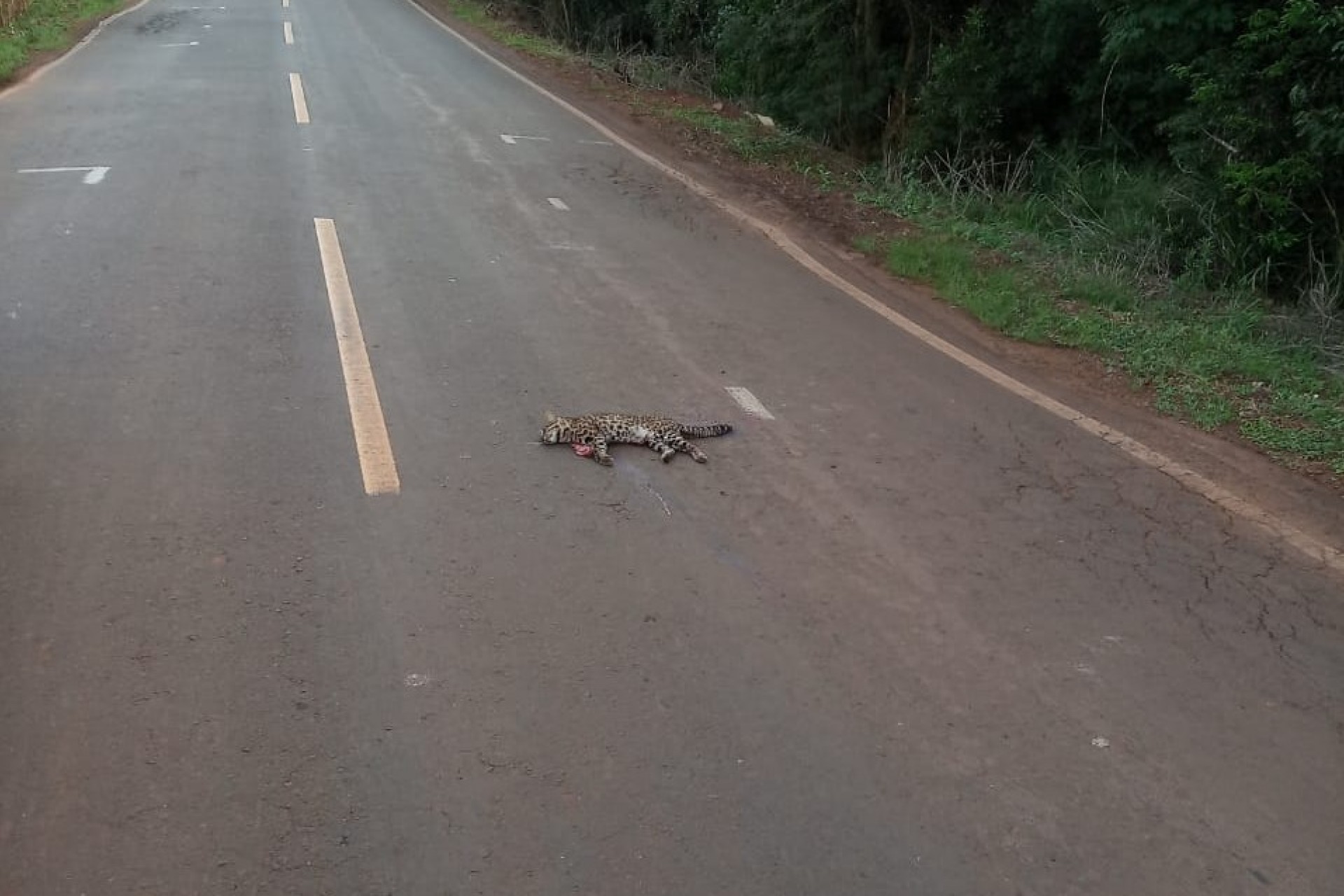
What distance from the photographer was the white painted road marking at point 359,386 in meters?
5.70

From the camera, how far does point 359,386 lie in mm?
6730

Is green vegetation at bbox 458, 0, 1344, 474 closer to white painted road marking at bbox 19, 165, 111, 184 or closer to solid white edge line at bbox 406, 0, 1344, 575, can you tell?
solid white edge line at bbox 406, 0, 1344, 575

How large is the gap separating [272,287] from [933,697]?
5.90 metres

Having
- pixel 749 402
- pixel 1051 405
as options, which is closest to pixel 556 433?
pixel 749 402

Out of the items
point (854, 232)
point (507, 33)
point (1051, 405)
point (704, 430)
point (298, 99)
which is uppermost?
point (704, 430)

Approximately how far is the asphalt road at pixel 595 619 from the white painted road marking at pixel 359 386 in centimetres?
4

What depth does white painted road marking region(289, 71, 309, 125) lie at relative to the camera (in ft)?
48.6

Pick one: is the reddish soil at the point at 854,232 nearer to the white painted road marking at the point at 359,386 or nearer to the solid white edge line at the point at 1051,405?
the solid white edge line at the point at 1051,405

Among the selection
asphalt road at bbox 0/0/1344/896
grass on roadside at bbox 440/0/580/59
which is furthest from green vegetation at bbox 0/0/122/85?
asphalt road at bbox 0/0/1344/896

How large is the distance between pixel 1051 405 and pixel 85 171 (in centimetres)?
924

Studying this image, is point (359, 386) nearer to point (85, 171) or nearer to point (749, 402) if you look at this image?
point (749, 402)

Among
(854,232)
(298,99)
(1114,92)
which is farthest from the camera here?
(298,99)

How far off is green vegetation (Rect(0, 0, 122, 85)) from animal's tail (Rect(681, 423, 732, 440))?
49.2ft

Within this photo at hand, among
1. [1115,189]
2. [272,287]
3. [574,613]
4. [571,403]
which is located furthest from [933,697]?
[1115,189]
